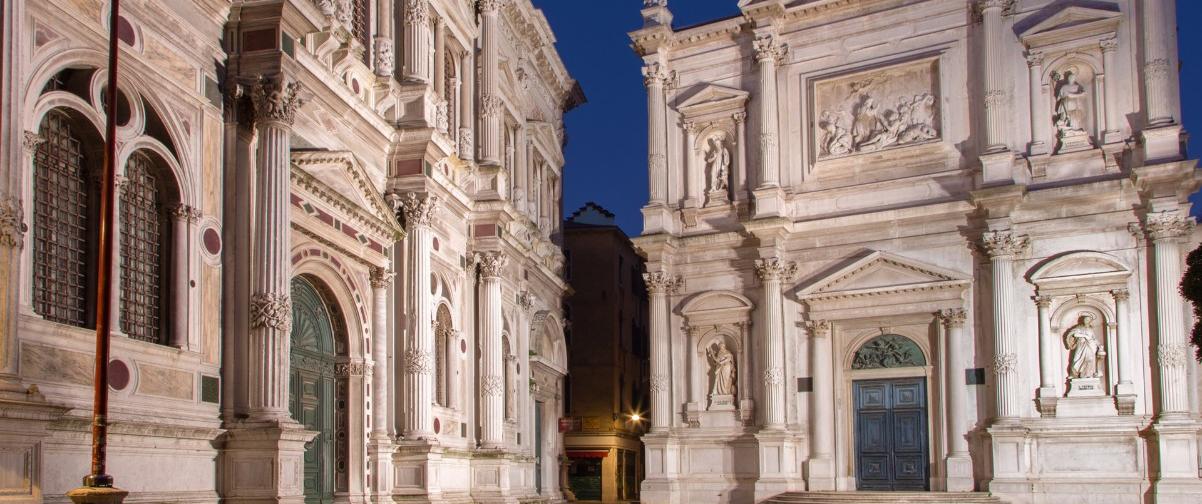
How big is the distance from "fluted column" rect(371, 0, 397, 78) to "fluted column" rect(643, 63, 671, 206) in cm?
1085

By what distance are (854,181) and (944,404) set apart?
217 inches

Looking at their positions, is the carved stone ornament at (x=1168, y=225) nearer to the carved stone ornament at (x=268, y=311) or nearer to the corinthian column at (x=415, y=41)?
the corinthian column at (x=415, y=41)

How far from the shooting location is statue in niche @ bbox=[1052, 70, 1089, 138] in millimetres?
25172

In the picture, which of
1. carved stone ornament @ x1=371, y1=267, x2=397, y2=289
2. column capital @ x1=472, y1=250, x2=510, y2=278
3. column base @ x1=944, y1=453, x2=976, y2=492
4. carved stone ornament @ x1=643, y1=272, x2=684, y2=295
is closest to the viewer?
carved stone ornament @ x1=371, y1=267, x2=397, y2=289

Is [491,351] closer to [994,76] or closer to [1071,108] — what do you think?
[994,76]

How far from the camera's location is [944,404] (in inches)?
1008

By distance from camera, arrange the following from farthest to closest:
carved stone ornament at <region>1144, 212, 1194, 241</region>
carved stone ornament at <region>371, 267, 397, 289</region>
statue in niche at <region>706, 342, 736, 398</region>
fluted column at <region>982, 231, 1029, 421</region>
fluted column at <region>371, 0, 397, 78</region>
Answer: statue in niche at <region>706, 342, 736, 398</region> → fluted column at <region>982, 231, 1029, 421</region> → carved stone ornament at <region>1144, 212, 1194, 241</region> → fluted column at <region>371, 0, 397, 78</region> → carved stone ornament at <region>371, 267, 397, 289</region>

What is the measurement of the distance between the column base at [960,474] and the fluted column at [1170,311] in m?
4.01

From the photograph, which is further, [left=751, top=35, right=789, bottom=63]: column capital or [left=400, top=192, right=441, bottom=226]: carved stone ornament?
[left=751, top=35, right=789, bottom=63]: column capital

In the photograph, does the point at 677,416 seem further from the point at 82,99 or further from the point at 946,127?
the point at 82,99

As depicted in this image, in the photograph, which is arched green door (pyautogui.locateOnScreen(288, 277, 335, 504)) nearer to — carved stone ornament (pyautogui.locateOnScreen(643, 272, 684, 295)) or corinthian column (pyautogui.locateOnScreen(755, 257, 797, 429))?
corinthian column (pyautogui.locateOnScreen(755, 257, 797, 429))

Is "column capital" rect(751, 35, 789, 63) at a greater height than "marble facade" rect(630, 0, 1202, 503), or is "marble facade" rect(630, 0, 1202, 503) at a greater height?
"column capital" rect(751, 35, 789, 63)

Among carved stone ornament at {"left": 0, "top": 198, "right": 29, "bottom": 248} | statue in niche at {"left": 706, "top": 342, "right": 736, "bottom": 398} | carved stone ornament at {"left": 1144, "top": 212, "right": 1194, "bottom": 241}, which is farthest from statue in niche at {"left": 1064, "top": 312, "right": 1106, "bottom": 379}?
carved stone ornament at {"left": 0, "top": 198, "right": 29, "bottom": 248}

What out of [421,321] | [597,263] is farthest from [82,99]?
[597,263]
